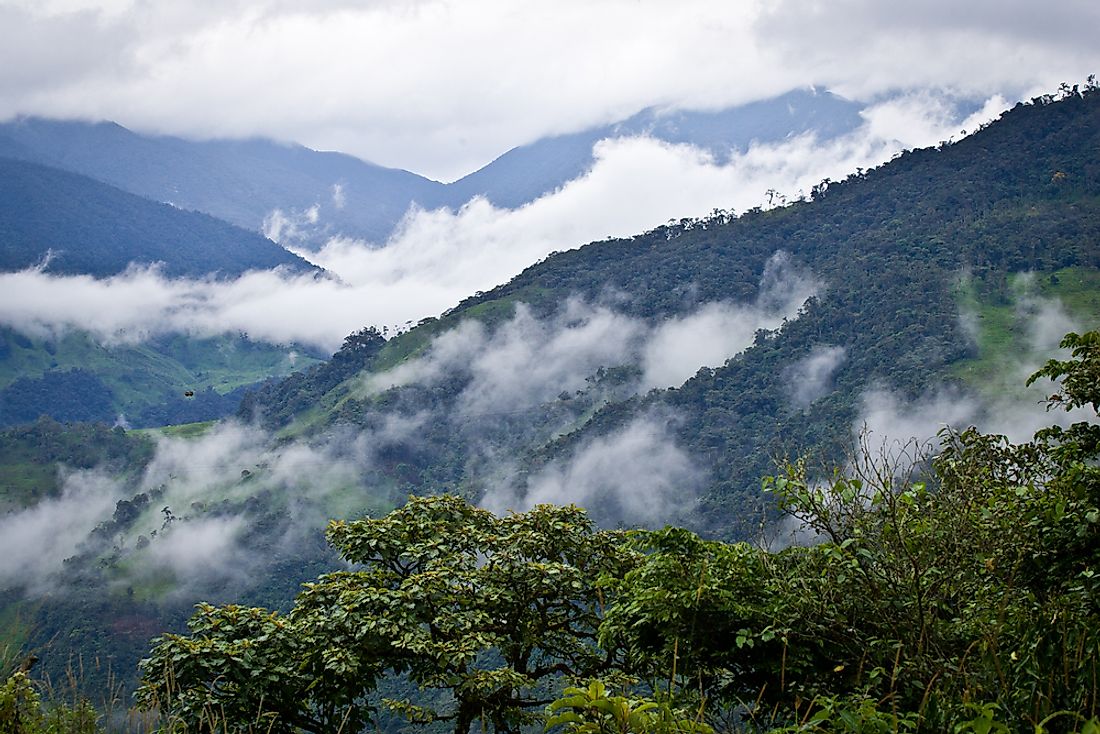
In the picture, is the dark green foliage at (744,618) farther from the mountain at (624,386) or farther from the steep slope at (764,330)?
the mountain at (624,386)

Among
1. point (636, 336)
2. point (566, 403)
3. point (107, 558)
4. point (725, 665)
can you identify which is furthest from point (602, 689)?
point (636, 336)

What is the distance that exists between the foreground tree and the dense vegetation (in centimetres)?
3

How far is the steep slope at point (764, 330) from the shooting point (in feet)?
258

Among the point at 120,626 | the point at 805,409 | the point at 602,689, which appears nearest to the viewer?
the point at 602,689

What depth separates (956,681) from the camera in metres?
4.13

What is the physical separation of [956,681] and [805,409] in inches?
3090

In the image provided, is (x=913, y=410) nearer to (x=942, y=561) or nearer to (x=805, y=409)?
(x=805, y=409)

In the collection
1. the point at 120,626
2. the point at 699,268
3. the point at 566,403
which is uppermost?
the point at 699,268

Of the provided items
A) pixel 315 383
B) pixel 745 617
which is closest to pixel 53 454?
pixel 315 383

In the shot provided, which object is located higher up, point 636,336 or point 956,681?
point 956,681

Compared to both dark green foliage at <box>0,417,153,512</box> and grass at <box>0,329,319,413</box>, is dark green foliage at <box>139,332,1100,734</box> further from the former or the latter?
grass at <box>0,329,319,413</box>

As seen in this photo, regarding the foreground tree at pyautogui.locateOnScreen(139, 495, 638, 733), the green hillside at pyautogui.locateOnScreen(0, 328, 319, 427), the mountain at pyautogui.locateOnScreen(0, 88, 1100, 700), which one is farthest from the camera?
the green hillside at pyautogui.locateOnScreen(0, 328, 319, 427)

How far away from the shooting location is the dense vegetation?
3.78m

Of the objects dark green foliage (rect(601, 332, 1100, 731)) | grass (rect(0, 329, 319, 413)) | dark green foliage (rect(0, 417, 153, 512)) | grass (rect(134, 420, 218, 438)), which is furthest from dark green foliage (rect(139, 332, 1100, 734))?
grass (rect(0, 329, 319, 413))
